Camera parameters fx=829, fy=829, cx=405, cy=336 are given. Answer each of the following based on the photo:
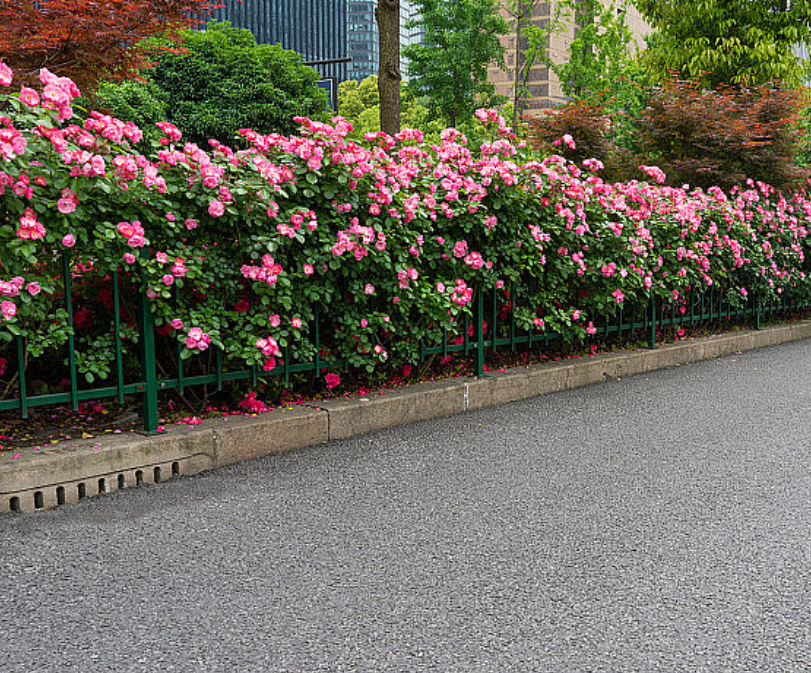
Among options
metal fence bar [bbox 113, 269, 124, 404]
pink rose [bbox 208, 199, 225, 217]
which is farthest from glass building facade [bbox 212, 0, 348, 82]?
metal fence bar [bbox 113, 269, 124, 404]

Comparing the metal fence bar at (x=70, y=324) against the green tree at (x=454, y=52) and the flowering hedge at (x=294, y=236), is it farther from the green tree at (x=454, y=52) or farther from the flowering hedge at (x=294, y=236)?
the green tree at (x=454, y=52)

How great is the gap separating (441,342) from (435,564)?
3.12 metres

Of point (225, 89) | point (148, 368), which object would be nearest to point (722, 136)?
point (148, 368)

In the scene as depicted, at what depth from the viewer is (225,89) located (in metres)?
30.6

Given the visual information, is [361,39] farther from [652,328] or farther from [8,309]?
[8,309]

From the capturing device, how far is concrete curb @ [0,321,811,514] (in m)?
3.78

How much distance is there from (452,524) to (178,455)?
155 cm

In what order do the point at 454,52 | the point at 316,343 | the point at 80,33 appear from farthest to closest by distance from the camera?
1. the point at 454,52
2. the point at 80,33
3. the point at 316,343

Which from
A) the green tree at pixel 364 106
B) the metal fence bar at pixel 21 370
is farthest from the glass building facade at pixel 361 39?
the metal fence bar at pixel 21 370

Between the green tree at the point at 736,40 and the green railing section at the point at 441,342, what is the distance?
536 centimetres

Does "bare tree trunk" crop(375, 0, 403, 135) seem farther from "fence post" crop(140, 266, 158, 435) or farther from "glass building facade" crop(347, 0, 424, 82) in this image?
"glass building facade" crop(347, 0, 424, 82)

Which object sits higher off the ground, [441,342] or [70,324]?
[70,324]

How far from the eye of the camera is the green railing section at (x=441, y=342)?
4.11m

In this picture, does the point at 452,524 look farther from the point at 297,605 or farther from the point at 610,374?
the point at 610,374
